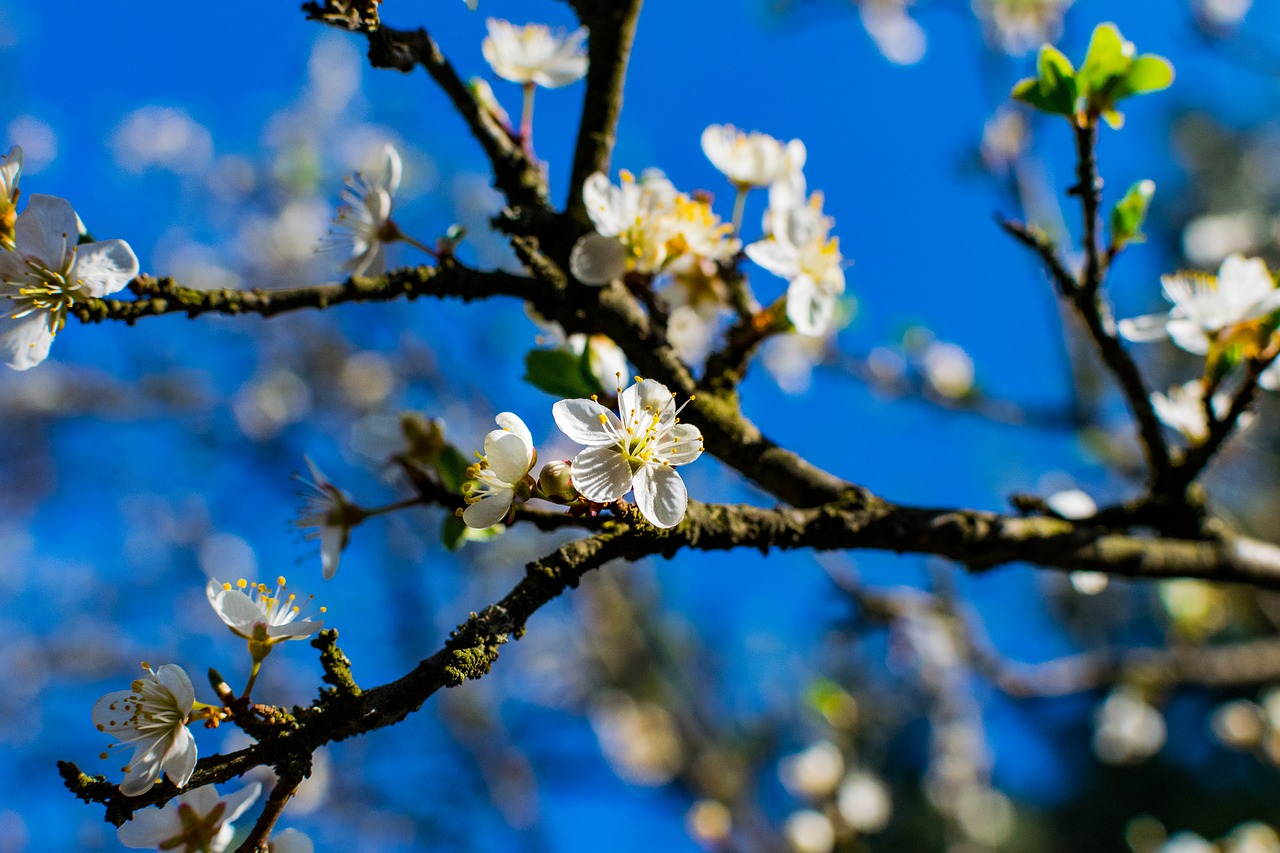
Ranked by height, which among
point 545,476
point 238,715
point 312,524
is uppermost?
point 545,476

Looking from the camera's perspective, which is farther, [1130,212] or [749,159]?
[749,159]

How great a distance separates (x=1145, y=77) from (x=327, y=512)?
1397mm

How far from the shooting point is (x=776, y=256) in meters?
1.31

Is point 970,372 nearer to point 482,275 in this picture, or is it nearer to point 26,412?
point 482,275

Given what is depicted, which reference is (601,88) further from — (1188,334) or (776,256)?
(1188,334)

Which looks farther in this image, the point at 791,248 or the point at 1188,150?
the point at 1188,150

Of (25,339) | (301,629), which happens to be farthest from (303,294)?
(301,629)

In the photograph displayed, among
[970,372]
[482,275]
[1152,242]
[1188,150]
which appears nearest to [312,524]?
[482,275]

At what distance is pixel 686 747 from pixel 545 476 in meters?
4.36

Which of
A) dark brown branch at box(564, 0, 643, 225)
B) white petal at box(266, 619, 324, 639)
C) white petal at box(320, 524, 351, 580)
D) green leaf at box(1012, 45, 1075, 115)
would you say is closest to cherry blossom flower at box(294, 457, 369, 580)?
white petal at box(320, 524, 351, 580)

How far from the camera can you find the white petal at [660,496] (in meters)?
0.91

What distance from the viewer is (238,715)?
33.9 inches

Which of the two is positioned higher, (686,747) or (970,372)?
A: (970,372)

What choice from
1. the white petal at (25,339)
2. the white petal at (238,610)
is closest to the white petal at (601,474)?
the white petal at (238,610)
